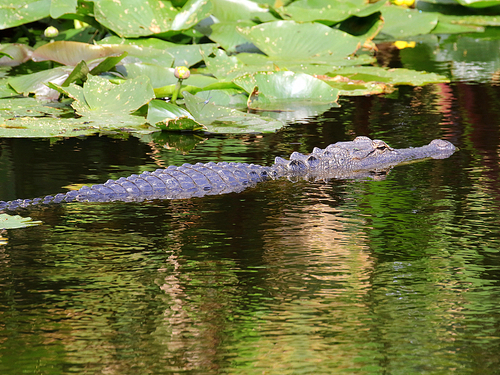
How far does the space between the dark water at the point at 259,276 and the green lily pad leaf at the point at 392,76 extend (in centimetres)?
245

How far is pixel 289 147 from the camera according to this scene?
555 cm

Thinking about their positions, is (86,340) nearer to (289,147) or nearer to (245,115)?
(289,147)

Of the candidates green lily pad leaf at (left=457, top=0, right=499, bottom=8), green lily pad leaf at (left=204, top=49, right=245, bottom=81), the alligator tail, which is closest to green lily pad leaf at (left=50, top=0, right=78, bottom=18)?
green lily pad leaf at (left=204, top=49, right=245, bottom=81)

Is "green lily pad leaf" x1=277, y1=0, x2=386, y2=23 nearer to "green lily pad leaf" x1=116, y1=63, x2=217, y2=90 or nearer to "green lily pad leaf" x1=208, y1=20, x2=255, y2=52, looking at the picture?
"green lily pad leaf" x1=208, y1=20, x2=255, y2=52

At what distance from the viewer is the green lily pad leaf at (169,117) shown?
224 inches

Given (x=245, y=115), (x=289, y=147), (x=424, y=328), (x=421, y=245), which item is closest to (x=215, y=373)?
(x=424, y=328)

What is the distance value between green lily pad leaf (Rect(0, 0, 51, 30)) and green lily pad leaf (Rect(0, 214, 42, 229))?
460 centimetres

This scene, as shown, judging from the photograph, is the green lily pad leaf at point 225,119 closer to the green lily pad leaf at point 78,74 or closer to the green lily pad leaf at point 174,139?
the green lily pad leaf at point 174,139

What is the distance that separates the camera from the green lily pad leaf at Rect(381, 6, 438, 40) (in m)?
10.7

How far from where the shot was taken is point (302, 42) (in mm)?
8242

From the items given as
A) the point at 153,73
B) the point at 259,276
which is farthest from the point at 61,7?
the point at 259,276

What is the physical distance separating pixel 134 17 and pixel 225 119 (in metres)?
2.31

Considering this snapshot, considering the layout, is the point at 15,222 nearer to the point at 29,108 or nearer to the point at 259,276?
the point at 259,276

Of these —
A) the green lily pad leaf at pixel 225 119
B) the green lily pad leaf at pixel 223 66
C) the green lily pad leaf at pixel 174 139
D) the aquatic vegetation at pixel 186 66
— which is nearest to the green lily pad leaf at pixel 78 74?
the aquatic vegetation at pixel 186 66
